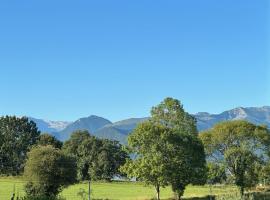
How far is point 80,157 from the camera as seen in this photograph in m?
140

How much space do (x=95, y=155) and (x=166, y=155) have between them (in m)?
85.8

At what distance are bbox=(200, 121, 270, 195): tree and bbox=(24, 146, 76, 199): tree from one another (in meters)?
27.6

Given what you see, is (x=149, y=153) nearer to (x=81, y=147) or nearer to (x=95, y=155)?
(x=95, y=155)

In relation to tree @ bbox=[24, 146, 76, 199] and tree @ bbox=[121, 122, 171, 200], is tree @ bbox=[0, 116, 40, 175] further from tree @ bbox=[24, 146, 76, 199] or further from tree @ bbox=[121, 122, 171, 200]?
tree @ bbox=[24, 146, 76, 199]

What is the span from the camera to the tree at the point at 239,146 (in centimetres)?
7438

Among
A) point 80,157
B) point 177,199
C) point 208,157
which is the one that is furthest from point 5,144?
point 177,199

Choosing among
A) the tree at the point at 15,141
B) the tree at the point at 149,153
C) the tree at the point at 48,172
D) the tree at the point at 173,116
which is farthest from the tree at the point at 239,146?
the tree at the point at 15,141

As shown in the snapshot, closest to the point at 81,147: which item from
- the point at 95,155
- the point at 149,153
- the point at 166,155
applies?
the point at 95,155

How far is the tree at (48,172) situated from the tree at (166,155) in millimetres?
7392

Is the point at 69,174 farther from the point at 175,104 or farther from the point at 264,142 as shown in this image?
the point at 264,142

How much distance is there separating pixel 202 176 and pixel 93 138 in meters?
87.0

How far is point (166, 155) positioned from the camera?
5634 cm

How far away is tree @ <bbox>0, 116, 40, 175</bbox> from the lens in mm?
142875

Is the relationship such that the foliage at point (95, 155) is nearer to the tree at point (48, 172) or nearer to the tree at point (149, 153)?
the tree at point (149, 153)
